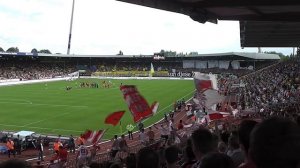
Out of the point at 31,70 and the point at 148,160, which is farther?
the point at 31,70

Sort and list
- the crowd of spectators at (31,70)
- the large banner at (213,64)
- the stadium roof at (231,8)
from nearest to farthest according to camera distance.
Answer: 1. the stadium roof at (231,8)
2. the crowd of spectators at (31,70)
3. the large banner at (213,64)

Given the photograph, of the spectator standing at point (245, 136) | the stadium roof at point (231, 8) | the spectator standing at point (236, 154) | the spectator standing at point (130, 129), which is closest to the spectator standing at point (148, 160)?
the spectator standing at point (245, 136)

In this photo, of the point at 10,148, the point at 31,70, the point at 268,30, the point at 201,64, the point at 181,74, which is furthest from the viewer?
the point at 201,64

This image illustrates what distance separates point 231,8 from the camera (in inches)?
495

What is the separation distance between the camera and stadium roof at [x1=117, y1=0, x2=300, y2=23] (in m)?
11.2

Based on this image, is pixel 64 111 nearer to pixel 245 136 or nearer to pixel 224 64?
pixel 245 136

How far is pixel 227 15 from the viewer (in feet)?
48.2

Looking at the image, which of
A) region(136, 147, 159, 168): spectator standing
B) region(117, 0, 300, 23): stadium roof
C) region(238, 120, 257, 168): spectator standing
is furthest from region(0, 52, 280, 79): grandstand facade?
region(238, 120, 257, 168): spectator standing

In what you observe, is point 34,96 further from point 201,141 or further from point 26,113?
point 201,141

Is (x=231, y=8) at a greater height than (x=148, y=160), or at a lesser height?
greater

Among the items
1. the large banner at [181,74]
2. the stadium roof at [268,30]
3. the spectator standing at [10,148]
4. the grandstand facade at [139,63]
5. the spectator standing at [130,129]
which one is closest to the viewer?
the spectator standing at [10,148]

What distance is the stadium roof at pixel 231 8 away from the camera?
11188 millimetres

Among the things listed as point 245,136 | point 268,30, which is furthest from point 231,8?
point 268,30

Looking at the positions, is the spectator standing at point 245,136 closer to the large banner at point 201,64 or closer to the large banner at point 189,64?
the large banner at point 201,64
